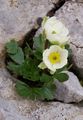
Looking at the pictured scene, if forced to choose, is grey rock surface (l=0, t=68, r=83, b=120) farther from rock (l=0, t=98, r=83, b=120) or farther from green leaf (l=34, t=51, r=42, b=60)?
green leaf (l=34, t=51, r=42, b=60)

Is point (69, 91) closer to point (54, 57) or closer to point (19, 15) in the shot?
point (54, 57)

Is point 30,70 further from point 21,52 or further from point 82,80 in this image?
point 82,80

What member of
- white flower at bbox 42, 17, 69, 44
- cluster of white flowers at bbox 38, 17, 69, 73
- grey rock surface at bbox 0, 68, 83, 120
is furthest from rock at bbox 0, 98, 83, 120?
white flower at bbox 42, 17, 69, 44

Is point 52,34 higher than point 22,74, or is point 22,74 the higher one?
point 52,34

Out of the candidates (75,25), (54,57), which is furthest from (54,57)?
(75,25)

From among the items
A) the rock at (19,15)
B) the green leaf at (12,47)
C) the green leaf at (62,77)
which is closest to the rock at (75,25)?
the rock at (19,15)

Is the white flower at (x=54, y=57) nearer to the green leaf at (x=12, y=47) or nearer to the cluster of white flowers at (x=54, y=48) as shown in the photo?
the cluster of white flowers at (x=54, y=48)

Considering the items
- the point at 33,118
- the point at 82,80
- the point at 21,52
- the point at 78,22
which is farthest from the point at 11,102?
the point at 78,22

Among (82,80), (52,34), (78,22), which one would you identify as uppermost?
(52,34)
